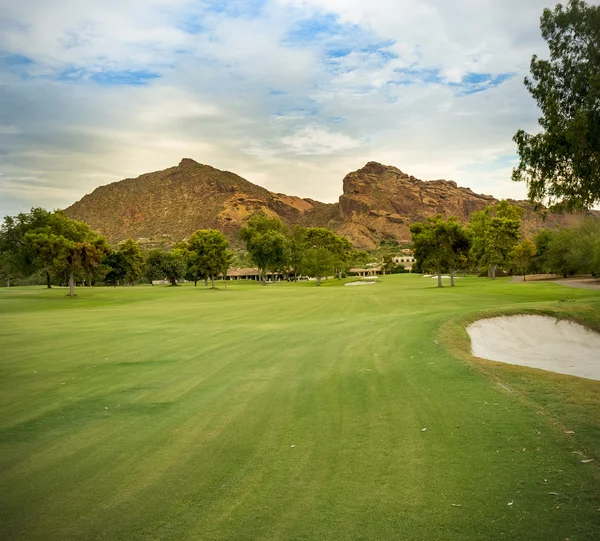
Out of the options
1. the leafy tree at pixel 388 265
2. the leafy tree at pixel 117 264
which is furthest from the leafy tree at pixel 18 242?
the leafy tree at pixel 388 265

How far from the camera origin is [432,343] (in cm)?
1473

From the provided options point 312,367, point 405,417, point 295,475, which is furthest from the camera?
point 312,367

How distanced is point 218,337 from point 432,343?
777cm

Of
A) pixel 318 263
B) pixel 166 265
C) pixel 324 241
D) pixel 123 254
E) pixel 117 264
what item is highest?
pixel 324 241

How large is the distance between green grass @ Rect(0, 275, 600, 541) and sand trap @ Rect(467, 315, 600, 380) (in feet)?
17.7

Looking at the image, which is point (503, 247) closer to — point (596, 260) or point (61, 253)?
point (596, 260)

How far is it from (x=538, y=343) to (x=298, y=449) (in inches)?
664

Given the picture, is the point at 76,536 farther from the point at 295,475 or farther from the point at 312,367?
the point at 312,367

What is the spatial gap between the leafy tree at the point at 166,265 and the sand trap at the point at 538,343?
92472mm

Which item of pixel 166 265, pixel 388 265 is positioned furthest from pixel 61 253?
pixel 388 265

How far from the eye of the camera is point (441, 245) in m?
56.4

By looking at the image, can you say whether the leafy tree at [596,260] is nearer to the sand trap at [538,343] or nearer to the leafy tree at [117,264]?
the sand trap at [538,343]

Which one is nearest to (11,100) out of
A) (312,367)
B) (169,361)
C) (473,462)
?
(169,361)

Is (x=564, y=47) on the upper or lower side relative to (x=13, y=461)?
upper
